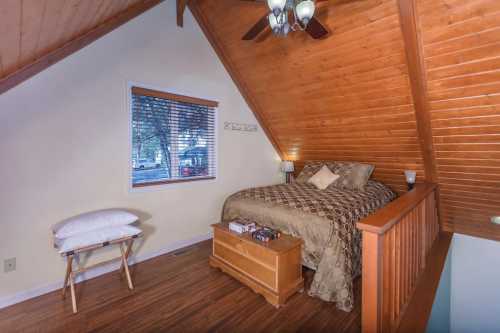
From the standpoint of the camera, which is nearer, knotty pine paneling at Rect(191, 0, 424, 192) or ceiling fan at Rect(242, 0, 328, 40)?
ceiling fan at Rect(242, 0, 328, 40)

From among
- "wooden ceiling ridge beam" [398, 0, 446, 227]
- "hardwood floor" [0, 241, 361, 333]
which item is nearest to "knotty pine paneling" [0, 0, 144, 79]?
"hardwood floor" [0, 241, 361, 333]

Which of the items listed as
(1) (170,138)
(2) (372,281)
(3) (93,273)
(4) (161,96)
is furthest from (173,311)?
(4) (161,96)

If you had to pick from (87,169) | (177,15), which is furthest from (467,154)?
(87,169)

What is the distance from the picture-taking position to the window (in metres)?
2.63

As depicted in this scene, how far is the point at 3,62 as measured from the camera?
5.10ft

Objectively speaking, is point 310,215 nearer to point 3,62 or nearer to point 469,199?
point 469,199

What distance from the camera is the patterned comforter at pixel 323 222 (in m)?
1.92

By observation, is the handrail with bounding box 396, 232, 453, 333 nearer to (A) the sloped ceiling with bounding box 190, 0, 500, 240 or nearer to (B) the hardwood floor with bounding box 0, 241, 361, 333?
(B) the hardwood floor with bounding box 0, 241, 361, 333

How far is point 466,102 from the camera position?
83.5 inches

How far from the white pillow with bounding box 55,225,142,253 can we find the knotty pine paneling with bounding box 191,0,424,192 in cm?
238

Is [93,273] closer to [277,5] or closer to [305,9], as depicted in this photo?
[277,5]

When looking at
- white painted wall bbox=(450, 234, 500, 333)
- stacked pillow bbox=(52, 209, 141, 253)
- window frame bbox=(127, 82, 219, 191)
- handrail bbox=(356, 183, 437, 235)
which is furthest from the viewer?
white painted wall bbox=(450, 234, 500, 333)

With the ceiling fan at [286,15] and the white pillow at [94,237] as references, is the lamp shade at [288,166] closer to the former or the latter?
the ceiling fan at [286,15]

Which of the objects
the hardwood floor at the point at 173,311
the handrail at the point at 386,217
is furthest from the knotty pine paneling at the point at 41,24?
the handrail at the point at 386,217
